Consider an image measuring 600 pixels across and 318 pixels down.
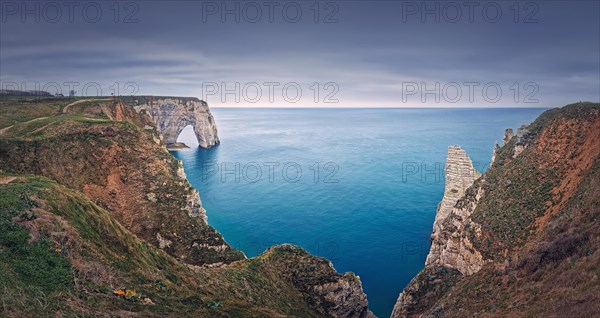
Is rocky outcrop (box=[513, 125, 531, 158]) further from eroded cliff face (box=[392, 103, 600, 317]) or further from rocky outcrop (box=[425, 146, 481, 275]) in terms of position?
rocky outcrop (box=[425, 146, 481, 275])

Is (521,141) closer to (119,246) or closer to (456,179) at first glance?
(456,179)

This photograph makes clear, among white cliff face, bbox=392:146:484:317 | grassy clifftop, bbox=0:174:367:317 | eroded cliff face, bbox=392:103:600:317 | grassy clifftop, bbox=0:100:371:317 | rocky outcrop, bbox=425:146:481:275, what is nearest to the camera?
grassy clifftop, bbox=0:174:367:317

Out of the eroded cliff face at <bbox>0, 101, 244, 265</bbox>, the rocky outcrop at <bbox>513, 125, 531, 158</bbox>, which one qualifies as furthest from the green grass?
the rocky outcrop at <bbox>513, 125, 531, 158</bbox>

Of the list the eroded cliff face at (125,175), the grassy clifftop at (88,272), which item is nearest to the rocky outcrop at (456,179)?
the eroded cliff face at (125,175)

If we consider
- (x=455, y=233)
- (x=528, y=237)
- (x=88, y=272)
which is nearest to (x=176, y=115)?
(x=455, y=233)

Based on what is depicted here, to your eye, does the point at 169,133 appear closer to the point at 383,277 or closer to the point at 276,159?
the point at 276,159

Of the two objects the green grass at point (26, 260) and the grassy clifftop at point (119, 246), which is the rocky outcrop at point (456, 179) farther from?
the green grass at point (26, 260)
